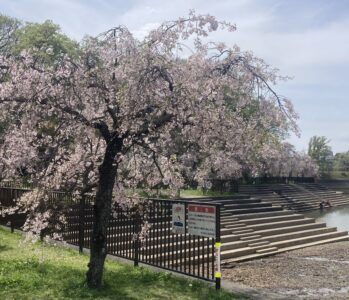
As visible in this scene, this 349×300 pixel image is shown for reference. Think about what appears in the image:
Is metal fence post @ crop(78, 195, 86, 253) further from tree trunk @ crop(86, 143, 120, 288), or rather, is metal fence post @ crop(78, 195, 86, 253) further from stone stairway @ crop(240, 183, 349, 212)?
stone stairway @ crop(240, 183, 349, 212)

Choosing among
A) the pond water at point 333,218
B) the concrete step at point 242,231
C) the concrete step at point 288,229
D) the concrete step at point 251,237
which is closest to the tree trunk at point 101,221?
the concrete step at point 251,237

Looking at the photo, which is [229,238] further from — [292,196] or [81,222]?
[292,196]

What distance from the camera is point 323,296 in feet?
28.5

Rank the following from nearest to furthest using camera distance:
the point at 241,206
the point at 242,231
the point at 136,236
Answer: the point at 136,236, the point at 242,231, the point at 241,206

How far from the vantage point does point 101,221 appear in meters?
7.65

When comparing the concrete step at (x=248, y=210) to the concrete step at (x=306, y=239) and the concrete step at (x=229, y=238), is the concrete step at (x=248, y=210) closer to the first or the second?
the concrete step at (x=306, y=239)

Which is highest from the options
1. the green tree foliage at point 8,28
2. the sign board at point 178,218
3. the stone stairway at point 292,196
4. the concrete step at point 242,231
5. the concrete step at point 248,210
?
the green tree foliage at point 8,28

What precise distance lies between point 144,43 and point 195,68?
3.47 ft

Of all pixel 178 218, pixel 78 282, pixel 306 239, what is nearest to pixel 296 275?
pixel 178 218

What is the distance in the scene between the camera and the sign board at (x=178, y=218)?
882 cm

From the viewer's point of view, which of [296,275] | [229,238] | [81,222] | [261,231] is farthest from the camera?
[261,231]

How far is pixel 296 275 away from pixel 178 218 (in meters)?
4.61

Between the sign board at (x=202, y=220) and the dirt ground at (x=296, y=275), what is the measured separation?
1.32 m

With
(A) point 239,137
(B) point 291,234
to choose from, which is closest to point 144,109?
(A) point 239,137
